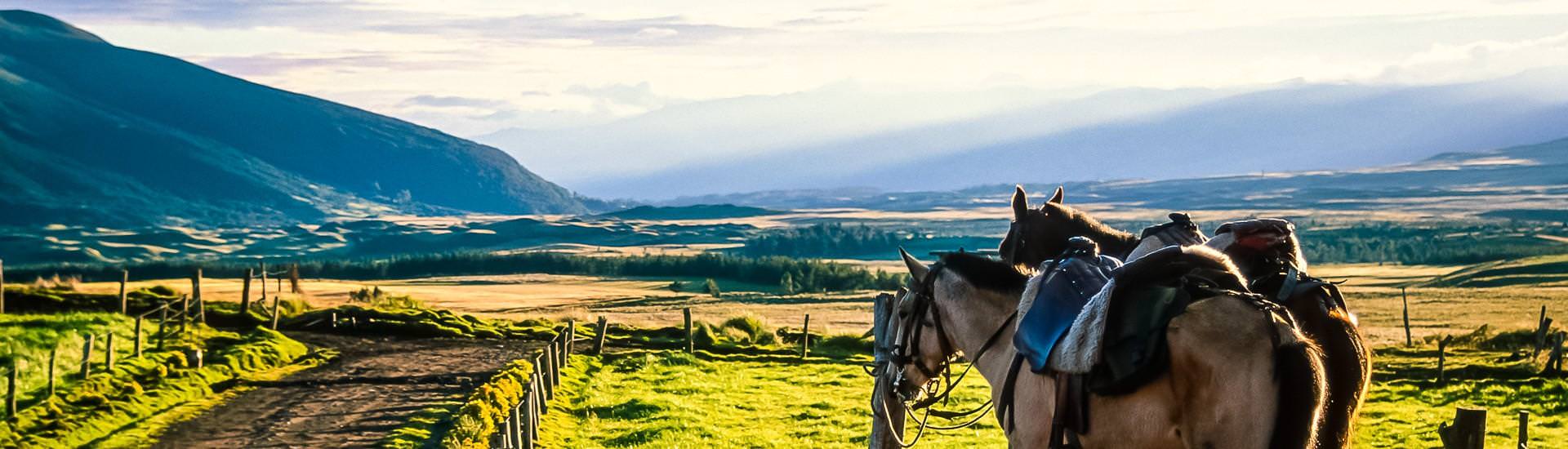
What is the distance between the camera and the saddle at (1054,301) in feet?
24.8

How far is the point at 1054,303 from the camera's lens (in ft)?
25.3

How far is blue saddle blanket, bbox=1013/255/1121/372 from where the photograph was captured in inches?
298

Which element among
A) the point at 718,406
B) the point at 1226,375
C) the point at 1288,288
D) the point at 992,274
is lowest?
the point at 718,406

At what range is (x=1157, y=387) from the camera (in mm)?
6848

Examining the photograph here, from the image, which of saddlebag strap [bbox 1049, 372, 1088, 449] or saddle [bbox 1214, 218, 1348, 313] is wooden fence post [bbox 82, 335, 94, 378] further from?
saddlebag strap [bbox 1049, 372, 1088, 449]

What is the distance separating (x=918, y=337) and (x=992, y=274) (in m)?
0.89

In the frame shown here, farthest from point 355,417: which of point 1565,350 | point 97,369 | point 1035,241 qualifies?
point 1565,350

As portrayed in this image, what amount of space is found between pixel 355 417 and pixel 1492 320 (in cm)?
5116

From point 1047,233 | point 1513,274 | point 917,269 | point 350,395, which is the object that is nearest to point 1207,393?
point 917,269

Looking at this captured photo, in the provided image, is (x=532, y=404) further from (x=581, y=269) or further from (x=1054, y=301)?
(x=581, y=269)

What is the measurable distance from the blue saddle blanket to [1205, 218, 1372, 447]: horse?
1.05 metres

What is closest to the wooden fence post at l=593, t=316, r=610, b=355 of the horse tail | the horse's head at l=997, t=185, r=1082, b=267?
the horse's head at l=997, t=185, r=1082, b=267

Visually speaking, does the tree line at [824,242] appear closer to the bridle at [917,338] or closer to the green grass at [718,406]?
the green grass at [718,406]

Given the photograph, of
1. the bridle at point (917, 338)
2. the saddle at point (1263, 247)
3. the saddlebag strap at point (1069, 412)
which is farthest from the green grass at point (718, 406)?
the saddlebag strap at point (1069, 412)
